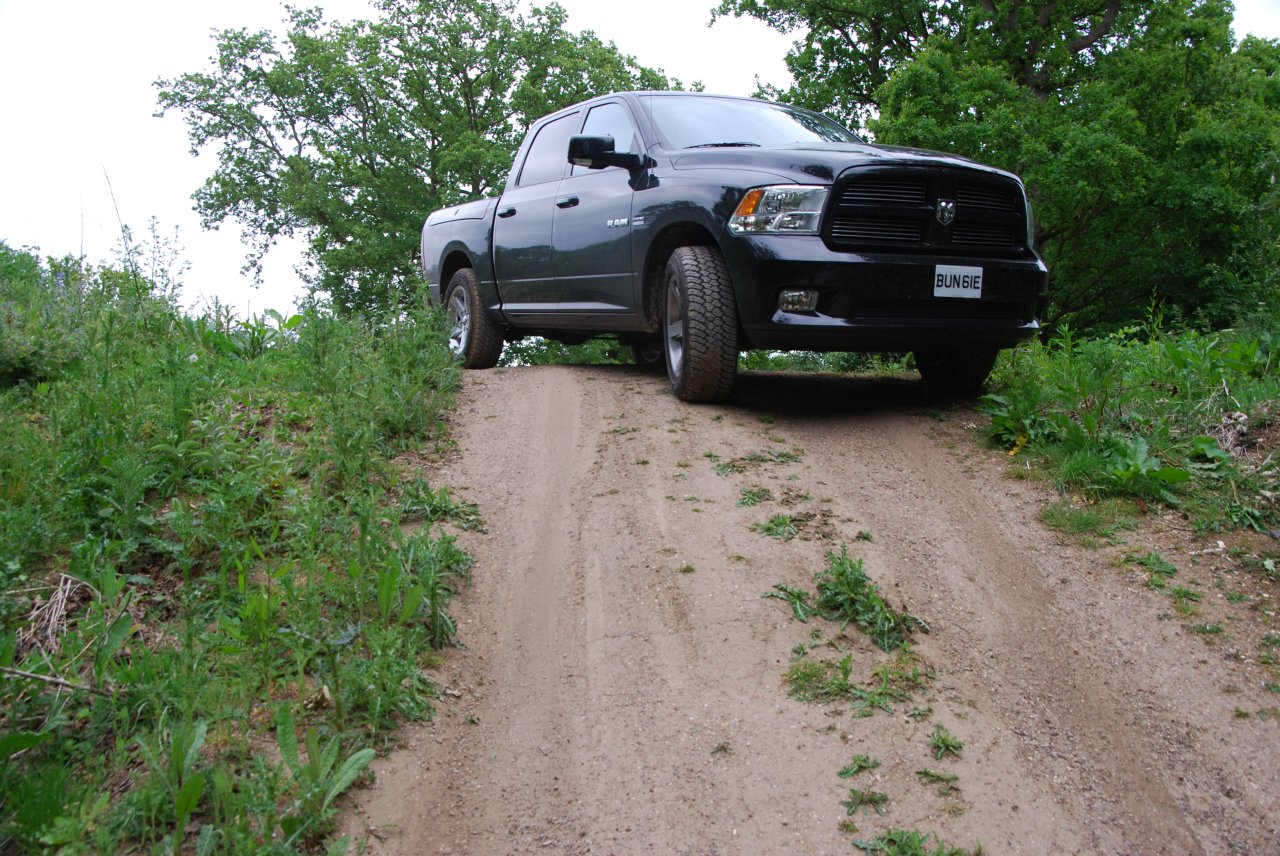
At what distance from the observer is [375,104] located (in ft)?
98.8

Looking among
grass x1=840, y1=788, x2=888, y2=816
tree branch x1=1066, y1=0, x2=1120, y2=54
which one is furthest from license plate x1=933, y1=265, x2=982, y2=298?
tree branch x1=1066, y1=0, x2=1120, y2=54

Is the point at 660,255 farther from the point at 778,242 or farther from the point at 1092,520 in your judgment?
the point at 1092,520

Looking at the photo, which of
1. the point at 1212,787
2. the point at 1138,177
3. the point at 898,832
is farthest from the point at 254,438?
the point at 1138,177

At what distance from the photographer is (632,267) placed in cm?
671

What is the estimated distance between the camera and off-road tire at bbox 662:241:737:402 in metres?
5.91

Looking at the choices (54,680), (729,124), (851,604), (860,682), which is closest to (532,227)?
(729,124)

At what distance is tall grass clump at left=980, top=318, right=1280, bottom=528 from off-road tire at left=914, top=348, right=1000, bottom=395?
0.29 meters

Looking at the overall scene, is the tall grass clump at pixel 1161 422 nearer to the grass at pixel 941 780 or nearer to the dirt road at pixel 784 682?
the dirt road at pixel 784 682

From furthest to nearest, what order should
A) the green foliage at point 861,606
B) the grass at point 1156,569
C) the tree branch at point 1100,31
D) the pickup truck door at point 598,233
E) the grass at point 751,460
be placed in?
the tree branch at point 1100,31 < the pickup truck door at point 598,233 < the grass at point 751,460 < the grass at point 1156,569 < the green foliage at point 861,606

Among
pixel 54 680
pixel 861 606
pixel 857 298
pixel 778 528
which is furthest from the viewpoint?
pixel 857 298

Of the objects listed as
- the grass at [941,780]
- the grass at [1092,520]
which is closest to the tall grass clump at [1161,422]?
the grass at [1092,520]

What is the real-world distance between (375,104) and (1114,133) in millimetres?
20821

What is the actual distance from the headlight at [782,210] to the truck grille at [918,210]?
0.08 metres

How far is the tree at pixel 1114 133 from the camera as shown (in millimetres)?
17438
